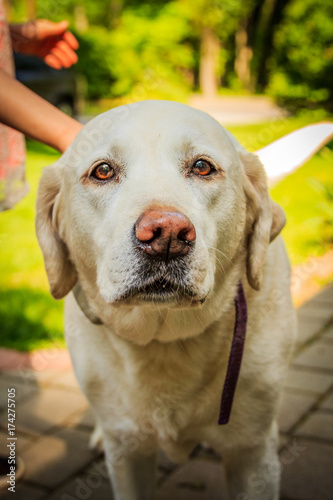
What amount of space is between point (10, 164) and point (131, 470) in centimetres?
147

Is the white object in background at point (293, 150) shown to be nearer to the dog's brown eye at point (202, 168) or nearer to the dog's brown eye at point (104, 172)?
the dog's brown eye at point (202, 168)

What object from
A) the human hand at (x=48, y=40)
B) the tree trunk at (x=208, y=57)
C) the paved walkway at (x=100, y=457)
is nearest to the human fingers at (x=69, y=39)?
the human hand at (x=48, y=40)

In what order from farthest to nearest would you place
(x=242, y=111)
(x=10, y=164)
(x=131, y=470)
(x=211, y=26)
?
(x=211, y=26) → (x=242, y=111) → (x=10, y=164) → (x=131, y=470)

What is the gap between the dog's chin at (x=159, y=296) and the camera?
5.14 ft

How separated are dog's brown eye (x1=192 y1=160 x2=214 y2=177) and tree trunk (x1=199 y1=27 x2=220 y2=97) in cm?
2794

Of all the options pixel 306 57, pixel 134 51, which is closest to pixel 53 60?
pixel 306 57

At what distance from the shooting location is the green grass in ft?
14.2

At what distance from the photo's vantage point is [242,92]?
31172 millimetres

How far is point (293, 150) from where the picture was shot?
245cm

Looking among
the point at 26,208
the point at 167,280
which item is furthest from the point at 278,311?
the point at 26,208

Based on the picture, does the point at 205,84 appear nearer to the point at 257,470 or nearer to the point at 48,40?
the point at 48,40

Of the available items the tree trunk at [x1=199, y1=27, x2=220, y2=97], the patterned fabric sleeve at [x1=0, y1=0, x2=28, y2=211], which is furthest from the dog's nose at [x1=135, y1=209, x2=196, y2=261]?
the tree trunk at [x1=199, y1=27, x2=220, y2=97]

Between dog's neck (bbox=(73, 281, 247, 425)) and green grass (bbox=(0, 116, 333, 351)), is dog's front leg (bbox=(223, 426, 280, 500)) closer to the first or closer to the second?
dog's neck (bbox=(73, 281, 247, 425))

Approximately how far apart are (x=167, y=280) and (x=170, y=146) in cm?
49
